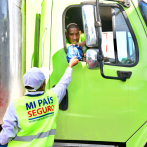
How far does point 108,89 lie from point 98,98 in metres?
0.15

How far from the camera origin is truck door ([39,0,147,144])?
1.96m

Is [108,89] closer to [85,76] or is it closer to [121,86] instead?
[121,86]

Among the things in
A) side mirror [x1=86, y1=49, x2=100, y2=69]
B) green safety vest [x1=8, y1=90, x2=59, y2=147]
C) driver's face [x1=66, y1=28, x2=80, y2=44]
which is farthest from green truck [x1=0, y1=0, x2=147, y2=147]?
green safety vest [x1=8, y1=90, x2=59, y2=147]

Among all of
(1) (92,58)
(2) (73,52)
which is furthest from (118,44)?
(2) (73,52)

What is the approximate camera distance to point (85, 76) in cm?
200

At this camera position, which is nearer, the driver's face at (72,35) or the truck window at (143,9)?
the truck window at (143,9)

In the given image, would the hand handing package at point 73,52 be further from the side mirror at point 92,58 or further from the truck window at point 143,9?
the truck window at point 143,9

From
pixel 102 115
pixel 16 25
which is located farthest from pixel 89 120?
pixel 16 25

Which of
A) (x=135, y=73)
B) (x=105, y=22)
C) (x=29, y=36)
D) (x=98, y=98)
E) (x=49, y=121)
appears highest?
(x=105, y=22)

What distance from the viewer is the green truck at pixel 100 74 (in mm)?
1942

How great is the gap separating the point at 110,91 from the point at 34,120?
35.5 inches

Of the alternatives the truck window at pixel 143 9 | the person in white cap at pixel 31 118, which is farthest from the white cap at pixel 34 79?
the truck window at pixel 143 9

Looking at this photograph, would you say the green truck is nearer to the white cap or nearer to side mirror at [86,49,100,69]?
side mirror at [86,49,100,69]

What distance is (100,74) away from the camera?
1.98 metres
